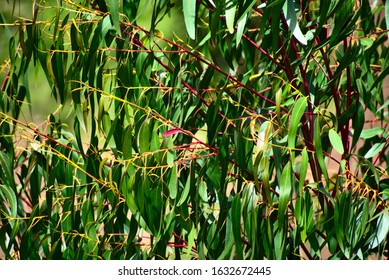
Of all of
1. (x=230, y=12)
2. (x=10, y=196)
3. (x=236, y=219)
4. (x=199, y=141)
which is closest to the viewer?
(x=230, y=12)

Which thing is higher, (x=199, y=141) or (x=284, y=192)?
(x=199, y=141)

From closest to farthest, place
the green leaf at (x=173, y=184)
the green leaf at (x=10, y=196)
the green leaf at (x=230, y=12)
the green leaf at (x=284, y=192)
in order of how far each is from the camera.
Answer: the green leaf at (x=230, y=12) → the green leaf at (x=284, y=192) → the green leaf at (x=173, y=184) → the green leaf at (x=10, y=196)

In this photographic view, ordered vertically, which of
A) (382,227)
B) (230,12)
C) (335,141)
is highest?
(230,12)

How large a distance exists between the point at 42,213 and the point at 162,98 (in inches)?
16.8

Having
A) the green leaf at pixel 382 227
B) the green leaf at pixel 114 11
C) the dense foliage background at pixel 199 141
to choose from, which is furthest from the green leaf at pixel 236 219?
the green leaf at pixel 114 11

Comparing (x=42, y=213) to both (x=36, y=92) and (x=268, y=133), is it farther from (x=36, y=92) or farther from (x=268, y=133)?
(x=36, y=92)

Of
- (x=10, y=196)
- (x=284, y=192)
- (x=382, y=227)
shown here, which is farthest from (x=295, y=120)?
(x=10, y=196)

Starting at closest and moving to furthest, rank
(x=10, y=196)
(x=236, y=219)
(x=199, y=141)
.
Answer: (x=236, y=219), (x=199, y=141), (x=10, y=196)

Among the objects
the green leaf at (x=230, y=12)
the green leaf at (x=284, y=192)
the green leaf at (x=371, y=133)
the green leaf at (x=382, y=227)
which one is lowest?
the green leaf at (x=382, y=227)

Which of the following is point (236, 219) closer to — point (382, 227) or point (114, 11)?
point (382, 227)

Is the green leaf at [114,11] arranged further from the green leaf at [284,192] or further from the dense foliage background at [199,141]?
the green leaf at [284,192]

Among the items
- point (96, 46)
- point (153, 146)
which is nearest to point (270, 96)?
point (153, 146)

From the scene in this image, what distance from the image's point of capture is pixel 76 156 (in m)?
2.04

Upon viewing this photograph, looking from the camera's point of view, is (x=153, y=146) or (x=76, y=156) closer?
(x=153, y=146)
